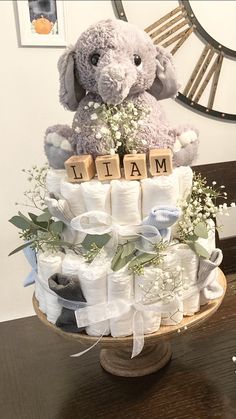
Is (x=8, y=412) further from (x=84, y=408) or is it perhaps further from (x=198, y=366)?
(x=198, y=366)

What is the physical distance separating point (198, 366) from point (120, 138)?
455 mm

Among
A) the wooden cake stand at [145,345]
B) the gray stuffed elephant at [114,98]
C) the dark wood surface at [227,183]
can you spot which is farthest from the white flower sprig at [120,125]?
the dark wood surface at [227,183]

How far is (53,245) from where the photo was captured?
0.77 m

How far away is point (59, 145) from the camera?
0.81 meters

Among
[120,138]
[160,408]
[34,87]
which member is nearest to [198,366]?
[160,408]

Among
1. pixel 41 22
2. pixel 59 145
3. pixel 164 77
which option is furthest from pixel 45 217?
pixel 41 22

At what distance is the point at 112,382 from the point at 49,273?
0.24 metres

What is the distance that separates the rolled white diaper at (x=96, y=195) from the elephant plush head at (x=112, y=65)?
0.50ft

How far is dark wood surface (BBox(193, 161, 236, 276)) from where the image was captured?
123cm

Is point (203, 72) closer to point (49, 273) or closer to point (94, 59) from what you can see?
point (94, 59)

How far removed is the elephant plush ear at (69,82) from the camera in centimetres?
80

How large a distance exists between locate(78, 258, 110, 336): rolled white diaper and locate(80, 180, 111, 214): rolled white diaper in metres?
0.09

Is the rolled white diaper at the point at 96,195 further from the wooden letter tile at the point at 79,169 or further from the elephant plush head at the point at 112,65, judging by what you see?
the elephant plush head at the point at 112,65

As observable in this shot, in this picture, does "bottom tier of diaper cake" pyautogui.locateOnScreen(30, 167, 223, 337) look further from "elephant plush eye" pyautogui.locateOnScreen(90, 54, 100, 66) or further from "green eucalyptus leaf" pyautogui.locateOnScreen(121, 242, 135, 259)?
"elephant plush eye" pyautogui.locateOnScreen(90, 54, 100, 66)
